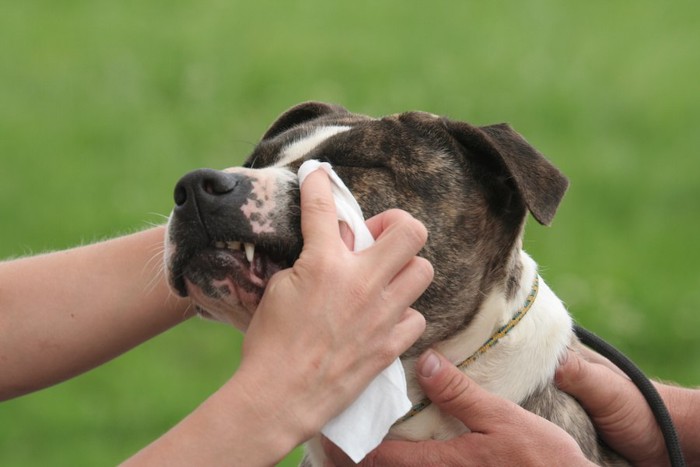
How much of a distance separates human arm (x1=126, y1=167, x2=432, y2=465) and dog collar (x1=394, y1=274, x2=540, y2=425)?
1.99 feet

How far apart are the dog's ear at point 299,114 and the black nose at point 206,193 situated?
106 cm

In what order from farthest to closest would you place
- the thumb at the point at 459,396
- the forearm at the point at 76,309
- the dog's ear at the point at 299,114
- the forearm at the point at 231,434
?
the dog's ear at the point at 299,114 → the forearm at the point at 76,309 → the thumb at the point at 459,396 → the forearm at the point at 231,434

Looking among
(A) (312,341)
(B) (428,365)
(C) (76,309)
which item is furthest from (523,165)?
(C) (76,309)

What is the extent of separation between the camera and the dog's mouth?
327 cm

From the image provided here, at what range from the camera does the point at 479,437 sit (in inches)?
134

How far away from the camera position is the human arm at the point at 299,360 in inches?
115

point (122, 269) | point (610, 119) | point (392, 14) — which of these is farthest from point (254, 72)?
point (122, 269)

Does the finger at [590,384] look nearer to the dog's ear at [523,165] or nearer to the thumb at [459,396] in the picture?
the thumb at [459,396]

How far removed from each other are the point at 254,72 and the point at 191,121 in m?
0.96

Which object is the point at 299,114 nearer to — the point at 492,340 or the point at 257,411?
the point at 492,340

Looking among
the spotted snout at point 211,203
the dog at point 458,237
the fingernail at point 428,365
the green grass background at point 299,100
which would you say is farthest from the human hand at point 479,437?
the green grass background at point 299,100

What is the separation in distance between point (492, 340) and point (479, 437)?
0.37m

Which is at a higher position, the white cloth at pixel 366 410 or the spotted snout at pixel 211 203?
the spotted snout at pixel 211 203

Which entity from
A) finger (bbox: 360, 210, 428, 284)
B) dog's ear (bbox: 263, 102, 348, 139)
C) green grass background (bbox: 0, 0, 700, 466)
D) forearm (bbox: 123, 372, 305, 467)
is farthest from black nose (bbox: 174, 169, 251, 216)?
green grass background (bbox: 0, 0, 700, 466)
